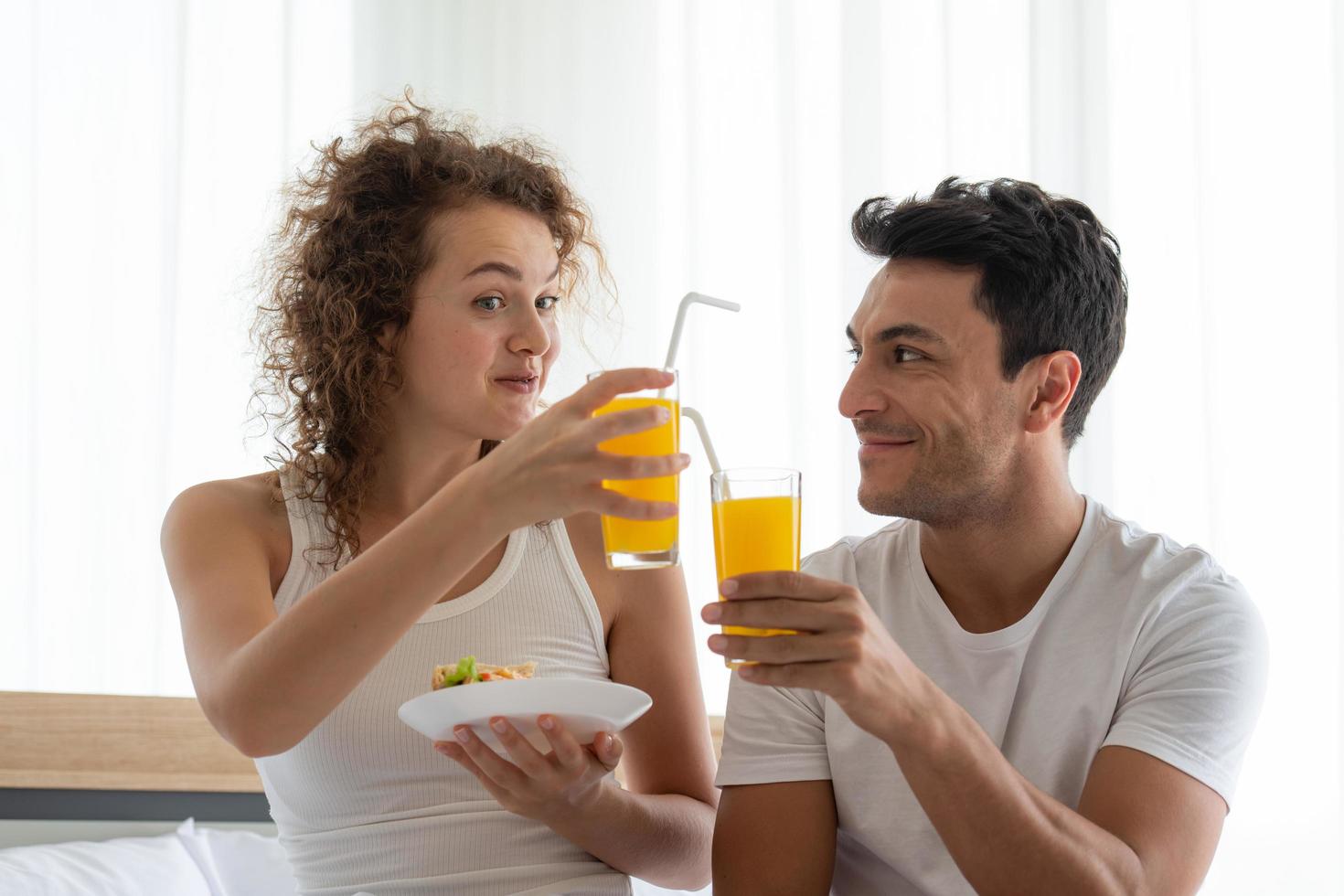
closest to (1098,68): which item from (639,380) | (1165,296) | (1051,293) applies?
(1165,296)

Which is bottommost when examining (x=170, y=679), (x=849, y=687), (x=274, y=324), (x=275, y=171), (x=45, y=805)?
(x=45, y=805)

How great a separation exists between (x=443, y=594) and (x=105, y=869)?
1.27 meters

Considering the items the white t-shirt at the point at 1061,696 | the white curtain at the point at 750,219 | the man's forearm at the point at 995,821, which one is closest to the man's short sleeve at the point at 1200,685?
the white t-shirt at the point at 1061,696

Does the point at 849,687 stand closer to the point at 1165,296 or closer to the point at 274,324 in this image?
the point at 274,324

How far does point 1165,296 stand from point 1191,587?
6.18ft

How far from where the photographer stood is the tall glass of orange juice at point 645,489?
4.61 feet

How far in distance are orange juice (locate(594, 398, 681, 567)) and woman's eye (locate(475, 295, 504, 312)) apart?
694 millimetres

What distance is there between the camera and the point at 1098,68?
3635 millimetres

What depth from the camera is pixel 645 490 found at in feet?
4.70

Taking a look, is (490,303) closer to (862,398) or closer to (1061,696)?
(862,398)

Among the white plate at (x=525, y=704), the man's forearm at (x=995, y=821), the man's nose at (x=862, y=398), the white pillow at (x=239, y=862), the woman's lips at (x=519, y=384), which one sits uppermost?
the woman's lips at (x=519, y=384)

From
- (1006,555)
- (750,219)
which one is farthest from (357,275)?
(750,219)

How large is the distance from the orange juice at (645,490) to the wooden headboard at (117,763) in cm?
187

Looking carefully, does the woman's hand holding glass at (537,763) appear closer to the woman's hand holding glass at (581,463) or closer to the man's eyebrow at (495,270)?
the woman's hand holding glass at (581,463)
